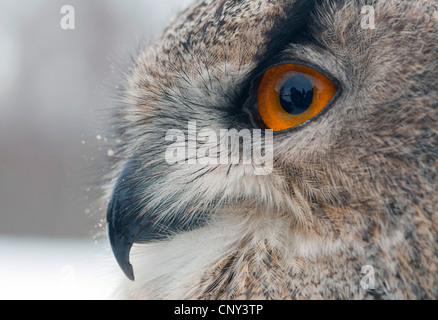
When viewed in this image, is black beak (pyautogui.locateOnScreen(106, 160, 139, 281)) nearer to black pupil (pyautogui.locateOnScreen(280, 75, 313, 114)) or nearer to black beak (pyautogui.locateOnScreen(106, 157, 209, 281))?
black beak (pyautogui.locateOnScreen(106, 157, 209, 281))

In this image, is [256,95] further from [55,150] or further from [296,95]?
[55,150]

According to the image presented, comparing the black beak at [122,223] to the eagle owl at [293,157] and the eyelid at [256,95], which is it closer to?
the eagle owl at [293,157]

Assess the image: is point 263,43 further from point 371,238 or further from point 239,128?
point 371,238

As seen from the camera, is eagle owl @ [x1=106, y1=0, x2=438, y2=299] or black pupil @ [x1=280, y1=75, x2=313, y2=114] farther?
black pupil @ [x1=280, y1=75, x2=313, y2=114]

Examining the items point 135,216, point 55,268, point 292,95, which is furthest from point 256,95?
point 55,268

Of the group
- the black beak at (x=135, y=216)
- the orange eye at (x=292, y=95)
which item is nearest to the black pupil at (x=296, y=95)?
the orange eye at (x=292, y=95)

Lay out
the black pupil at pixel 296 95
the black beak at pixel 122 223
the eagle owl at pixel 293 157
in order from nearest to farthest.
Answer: the eagle owl at pixel 293 157
the black pupil at pixel 296 95
the black beak at pixel 122 223

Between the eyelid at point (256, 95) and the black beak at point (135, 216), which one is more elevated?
the eyelid at point (256, 95)

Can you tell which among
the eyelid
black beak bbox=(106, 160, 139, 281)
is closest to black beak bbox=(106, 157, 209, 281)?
black beak bbox=(106, 160, 139, 281)
